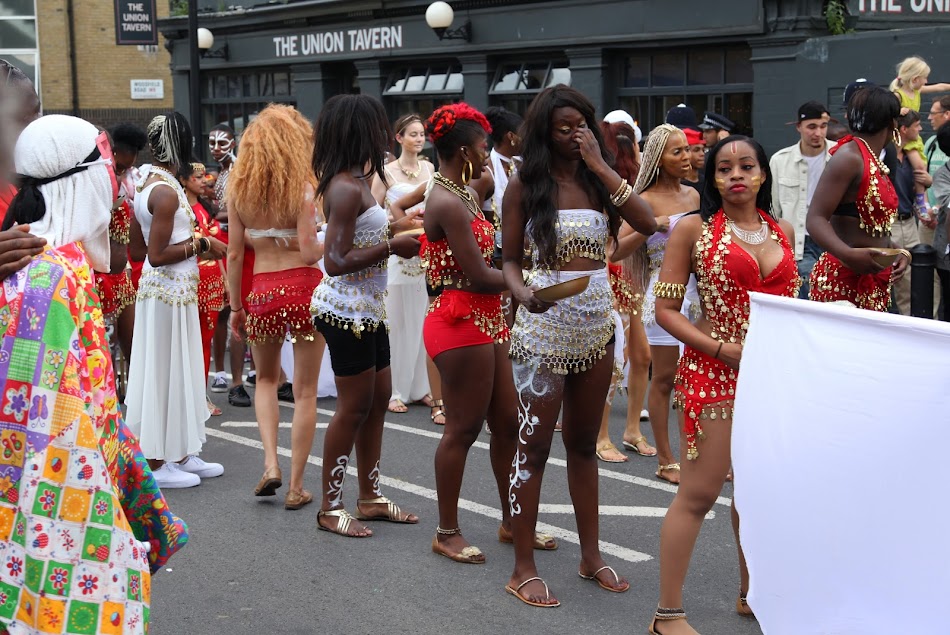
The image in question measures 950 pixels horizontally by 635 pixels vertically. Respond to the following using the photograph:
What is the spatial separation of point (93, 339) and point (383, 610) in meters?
2.04

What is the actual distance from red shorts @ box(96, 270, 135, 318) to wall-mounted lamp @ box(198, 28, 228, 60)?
14.9 metres

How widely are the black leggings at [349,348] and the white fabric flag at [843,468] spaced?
243 centimetres

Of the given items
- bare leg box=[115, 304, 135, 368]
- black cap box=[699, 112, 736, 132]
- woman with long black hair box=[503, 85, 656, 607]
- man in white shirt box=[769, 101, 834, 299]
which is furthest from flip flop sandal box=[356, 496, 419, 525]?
black cap box=[699, 112, 736, 132]

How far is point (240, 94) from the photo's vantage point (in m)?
23.7

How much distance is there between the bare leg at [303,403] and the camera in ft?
20.6

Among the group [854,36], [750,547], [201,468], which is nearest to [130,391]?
[201,468]

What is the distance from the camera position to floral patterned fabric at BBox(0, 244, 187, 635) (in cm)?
320

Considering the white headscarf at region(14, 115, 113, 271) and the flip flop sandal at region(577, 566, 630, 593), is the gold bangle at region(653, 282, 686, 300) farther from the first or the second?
the white headscarf at region(14, 115, 113, 271)

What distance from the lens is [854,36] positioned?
12516 millimetres

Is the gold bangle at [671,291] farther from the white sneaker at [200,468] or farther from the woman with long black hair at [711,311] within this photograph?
the white sneaker at [200,468]

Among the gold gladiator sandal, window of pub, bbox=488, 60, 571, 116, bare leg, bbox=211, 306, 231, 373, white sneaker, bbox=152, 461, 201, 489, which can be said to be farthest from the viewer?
window of pub, bbox=488, 60, 571, 116

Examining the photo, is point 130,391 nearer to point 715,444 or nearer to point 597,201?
point 597,201

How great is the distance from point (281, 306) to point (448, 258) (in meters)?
1.47

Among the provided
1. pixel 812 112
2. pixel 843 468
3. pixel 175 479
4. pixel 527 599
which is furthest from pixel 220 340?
pixel 843 468
